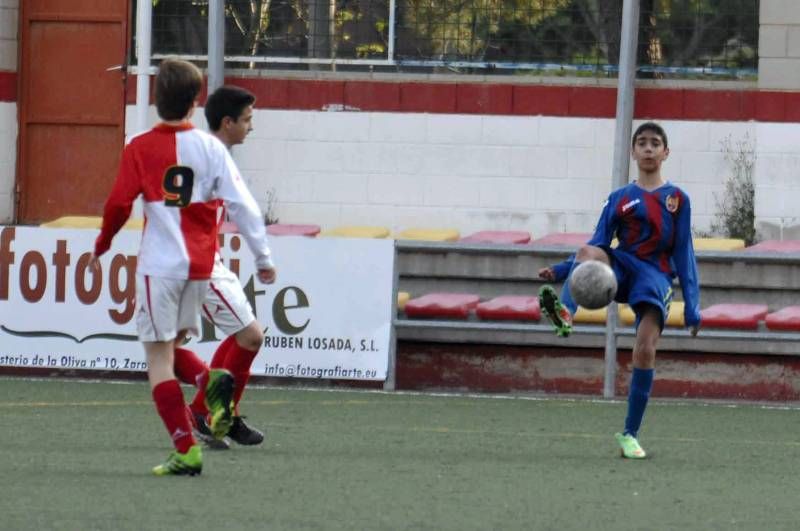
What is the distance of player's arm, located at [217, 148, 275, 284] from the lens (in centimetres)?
763

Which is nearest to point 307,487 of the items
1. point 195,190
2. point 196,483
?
point 196,483

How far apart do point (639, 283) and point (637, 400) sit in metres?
0.55

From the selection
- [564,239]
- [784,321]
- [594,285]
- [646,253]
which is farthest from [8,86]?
[594,285]

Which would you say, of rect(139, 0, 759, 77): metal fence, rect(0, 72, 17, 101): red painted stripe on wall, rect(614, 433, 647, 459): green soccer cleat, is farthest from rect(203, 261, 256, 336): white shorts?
rect(0, 72, 17, 101): red painted stripe on wall

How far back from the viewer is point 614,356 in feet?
41.8

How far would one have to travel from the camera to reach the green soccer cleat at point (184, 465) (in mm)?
7473

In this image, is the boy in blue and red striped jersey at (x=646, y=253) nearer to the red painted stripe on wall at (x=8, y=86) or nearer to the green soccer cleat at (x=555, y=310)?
→ the green soccer cleat at (x=555, y=310)

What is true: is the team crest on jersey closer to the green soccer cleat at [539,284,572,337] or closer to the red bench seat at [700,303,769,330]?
the green soccer cleat at [539,284,572,337]

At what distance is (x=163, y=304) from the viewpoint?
7.53m

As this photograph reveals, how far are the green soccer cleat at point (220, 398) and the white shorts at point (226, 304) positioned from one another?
2.93 ft

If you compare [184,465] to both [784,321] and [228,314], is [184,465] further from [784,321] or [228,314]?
[784,321]

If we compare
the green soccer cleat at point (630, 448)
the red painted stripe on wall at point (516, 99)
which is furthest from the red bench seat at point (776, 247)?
the green soccer cleat at point (630, 448)

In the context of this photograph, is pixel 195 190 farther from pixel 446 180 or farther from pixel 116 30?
pixel 116 30

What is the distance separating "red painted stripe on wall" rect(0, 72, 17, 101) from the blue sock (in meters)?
9.29
